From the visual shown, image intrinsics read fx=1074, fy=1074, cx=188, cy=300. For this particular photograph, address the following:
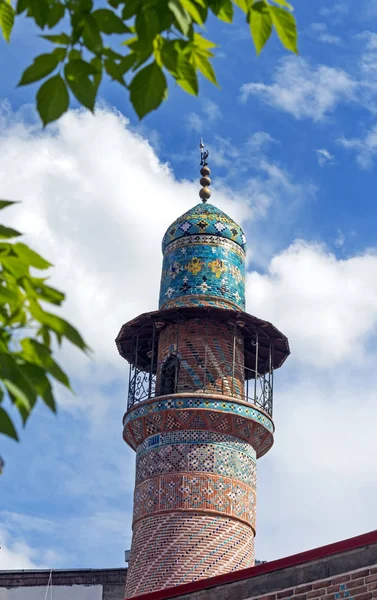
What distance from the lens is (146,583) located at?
47.1 feet

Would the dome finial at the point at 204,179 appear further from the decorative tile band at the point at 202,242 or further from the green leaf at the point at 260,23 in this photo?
the green leaf at the point at 260,23

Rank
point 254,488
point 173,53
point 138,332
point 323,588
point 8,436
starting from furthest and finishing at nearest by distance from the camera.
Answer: point 138,332, point 254,488, point 323,588, point 173,53, point 8,436

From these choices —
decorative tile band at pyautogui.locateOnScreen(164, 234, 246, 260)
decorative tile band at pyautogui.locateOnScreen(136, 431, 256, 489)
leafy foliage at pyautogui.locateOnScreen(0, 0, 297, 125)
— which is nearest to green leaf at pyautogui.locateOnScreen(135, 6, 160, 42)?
leafy foliage at pyautogui.locateOnScreen(0, 0, 297, 125)

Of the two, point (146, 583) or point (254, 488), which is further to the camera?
point (254, 488)

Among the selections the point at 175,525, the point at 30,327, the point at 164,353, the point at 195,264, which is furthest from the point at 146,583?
the point at 30,327

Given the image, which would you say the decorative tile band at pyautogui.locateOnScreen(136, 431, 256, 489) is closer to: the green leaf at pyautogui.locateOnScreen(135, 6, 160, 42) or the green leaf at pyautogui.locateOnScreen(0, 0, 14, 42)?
the green leaf at pyautogui.locateOnScreen(0, 0, 14, 42)

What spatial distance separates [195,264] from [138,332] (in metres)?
1.39

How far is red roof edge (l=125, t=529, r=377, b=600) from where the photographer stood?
316 inches

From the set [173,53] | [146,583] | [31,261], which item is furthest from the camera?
[146,583]

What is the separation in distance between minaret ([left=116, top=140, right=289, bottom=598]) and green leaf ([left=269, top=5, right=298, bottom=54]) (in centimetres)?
1156

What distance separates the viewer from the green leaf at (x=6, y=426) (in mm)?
2920

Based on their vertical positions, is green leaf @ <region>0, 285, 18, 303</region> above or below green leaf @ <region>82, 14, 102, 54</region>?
below

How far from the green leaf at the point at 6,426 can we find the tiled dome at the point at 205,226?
1392 cm

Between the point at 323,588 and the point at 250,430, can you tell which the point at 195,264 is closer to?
the point at 250,430
